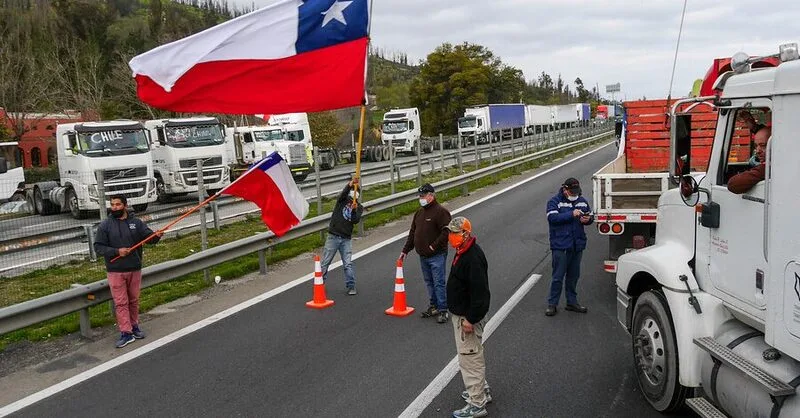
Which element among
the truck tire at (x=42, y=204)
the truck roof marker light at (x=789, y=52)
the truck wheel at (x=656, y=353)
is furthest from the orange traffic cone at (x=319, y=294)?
the truck tire at (x=42, y=204)

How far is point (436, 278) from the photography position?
8406 millimetres

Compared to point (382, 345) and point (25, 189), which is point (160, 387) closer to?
point (382, 345)

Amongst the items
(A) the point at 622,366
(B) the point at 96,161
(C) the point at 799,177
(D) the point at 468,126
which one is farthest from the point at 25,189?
(D) the point at 468,126

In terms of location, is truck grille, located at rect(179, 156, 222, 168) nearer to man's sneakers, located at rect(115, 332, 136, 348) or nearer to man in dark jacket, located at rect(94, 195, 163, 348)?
man in dark jacket, located at rect(94, 195, 163, 348)

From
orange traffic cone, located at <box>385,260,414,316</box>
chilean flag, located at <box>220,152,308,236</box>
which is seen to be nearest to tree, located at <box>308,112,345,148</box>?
chilean flag, located at <box>220,152,308,236</box>

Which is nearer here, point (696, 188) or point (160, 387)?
point (696, 188)

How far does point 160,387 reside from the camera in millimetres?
6266

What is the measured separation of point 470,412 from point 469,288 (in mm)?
1010

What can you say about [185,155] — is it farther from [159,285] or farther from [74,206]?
[159,285]

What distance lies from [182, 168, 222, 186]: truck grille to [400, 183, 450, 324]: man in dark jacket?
16.3 meters

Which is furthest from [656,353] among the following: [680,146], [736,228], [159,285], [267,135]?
[267,135]

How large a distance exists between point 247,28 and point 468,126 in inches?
1960

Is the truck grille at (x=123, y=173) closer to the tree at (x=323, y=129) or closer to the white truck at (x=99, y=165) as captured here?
the white truck at (x=99, y=165)

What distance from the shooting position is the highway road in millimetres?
5766
